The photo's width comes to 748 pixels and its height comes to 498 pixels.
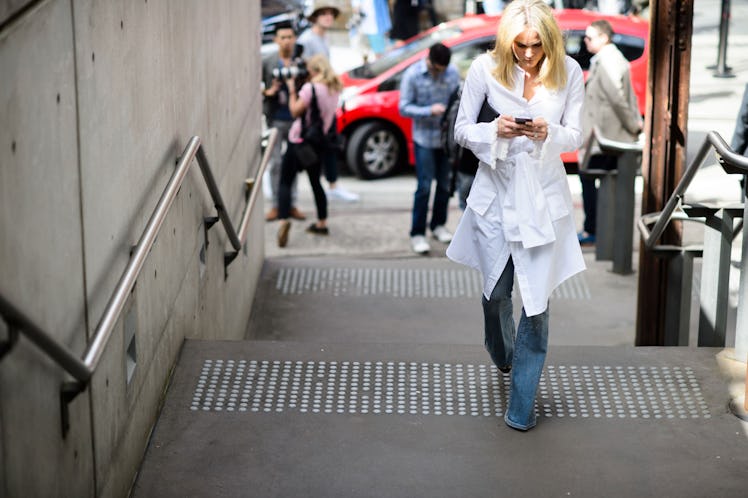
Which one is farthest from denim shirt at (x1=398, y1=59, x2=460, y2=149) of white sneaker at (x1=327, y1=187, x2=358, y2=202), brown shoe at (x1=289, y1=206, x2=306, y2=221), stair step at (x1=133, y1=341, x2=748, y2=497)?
stair step at (x1=133, y1=341, x2=748, y2=497)

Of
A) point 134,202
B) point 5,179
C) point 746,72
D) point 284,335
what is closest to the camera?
point 5,179

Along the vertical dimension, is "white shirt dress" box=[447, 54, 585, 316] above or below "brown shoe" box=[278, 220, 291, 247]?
above

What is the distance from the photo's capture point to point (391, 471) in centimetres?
430

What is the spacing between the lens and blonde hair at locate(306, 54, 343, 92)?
9945mm

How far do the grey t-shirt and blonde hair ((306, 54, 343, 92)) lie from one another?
81.8 inches

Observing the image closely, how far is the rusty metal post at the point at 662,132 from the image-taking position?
6512 mm

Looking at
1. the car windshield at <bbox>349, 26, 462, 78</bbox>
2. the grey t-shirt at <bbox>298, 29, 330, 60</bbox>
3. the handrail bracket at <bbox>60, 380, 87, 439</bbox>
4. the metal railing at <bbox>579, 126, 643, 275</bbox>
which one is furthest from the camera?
the car windshield at <bbox>349, 26, 462, 78</bbox>

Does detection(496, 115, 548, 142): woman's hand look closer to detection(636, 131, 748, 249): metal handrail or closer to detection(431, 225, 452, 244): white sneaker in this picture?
detection(636, 131, 748, 249): metal handrail

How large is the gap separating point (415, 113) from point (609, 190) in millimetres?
1585

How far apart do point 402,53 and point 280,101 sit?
306 centimetres

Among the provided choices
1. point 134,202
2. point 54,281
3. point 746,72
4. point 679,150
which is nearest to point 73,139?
point 54,281

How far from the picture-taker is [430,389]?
16.6 ft

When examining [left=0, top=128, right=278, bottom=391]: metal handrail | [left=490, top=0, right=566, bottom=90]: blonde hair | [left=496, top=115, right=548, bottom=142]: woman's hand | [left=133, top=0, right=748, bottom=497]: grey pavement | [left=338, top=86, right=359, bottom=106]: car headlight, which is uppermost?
[left=490, top=0, right=566, bottom=90]: blonde hair

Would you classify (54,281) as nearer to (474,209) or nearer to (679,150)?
(474,209)
